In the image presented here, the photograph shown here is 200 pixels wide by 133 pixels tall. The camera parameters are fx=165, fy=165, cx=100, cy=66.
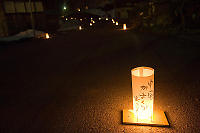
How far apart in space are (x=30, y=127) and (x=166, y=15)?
16.4 metres

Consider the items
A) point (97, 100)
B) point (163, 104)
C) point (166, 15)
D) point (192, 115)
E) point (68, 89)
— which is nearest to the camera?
point (192, 115)

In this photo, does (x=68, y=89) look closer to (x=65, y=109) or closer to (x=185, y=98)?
(x=65, y=109)

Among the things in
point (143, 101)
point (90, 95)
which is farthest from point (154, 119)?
point (90, 95)

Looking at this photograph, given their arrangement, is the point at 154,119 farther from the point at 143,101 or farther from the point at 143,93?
the point at 143,93

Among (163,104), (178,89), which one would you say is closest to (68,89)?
(163,104)

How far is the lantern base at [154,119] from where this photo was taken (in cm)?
271

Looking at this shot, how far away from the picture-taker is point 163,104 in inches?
133

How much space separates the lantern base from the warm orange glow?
0.22ft

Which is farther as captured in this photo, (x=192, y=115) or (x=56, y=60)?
(x=56, y=60)

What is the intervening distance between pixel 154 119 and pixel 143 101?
1.83 feet

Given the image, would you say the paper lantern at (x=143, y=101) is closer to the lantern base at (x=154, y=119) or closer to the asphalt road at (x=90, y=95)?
the lantern base at (x=154, y=119)

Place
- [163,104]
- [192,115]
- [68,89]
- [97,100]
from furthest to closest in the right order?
[68,89]
[97,100]
[163,104]
[192,115]

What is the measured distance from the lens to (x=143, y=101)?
2.52m

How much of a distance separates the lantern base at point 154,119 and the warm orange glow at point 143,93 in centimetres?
7
